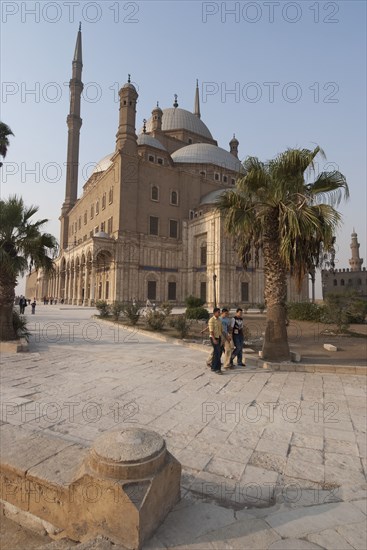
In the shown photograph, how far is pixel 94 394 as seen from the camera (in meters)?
5.63

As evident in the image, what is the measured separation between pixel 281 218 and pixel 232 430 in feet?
18.7

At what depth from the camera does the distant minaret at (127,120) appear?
4059 centimetres

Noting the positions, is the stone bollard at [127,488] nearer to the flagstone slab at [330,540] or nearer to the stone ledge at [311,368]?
the flagstone slab at [330,540]

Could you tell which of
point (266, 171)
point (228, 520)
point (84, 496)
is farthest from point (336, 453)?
point (266, 171)

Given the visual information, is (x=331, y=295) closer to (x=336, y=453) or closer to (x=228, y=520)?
(x=336, y=453)

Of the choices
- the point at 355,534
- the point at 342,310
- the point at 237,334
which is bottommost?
the point at 355,534

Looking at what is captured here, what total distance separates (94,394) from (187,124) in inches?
2421

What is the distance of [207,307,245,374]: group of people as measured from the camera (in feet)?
24.5

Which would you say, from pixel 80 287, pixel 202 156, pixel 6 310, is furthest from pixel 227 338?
pixel 202 156

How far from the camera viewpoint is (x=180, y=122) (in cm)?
5897

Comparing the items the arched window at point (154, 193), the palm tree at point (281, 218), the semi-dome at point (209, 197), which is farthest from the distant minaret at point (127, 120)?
the palm tree at point (281, 218)

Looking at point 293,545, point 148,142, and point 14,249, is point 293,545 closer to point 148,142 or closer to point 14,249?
point 14,249

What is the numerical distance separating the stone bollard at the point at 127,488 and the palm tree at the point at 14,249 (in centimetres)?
945

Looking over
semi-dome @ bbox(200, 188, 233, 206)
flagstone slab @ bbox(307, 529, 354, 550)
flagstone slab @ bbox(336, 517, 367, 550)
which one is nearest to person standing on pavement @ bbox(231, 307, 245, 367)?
flagstone slab @ bbox(336, 517, 367, 550)
